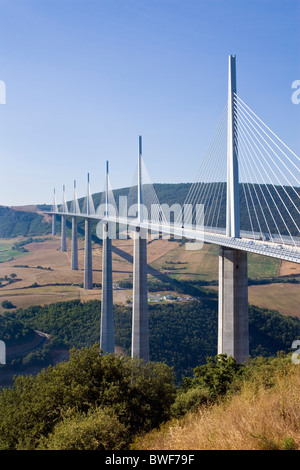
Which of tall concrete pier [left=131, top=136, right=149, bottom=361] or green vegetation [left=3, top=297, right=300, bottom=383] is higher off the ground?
tall concrete pier [left=131, top=136, right=149, bottom=361]

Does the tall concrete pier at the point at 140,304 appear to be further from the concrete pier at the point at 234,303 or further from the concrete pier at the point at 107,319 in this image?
the concrete pier at the point at 234,303

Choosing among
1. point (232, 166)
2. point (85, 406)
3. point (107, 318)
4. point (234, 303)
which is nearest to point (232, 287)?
point (234, 303)

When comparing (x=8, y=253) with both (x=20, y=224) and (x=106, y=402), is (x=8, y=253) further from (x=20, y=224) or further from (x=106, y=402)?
(x=106, y=402)

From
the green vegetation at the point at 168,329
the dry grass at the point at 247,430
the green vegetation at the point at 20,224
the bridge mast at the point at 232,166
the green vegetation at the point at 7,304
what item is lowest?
the green vegetation at the point at 168,329

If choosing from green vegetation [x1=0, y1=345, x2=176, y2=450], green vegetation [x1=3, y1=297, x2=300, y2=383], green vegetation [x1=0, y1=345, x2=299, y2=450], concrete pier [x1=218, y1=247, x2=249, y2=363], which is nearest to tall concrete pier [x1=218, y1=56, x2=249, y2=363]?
concrete pier [x1=218, y1=247, x2=249, y2=363]

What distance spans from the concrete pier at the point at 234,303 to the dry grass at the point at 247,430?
753 centimetres

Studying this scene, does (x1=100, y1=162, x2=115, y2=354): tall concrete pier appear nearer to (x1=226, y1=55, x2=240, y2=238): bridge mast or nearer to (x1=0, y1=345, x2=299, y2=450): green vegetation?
(x1=226, y1=55, x2=240, y2=238): bridge mast

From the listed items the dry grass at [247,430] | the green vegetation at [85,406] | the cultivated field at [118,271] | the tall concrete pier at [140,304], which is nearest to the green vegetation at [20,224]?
the cultivated field at [118,271]

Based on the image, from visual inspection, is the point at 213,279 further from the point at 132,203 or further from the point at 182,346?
the point at 132,203

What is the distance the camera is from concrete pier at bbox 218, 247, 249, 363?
13664 millimetres

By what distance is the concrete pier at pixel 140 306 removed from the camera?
23328 mm

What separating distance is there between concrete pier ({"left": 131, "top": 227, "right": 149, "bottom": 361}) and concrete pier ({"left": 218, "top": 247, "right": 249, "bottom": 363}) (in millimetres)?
10075
